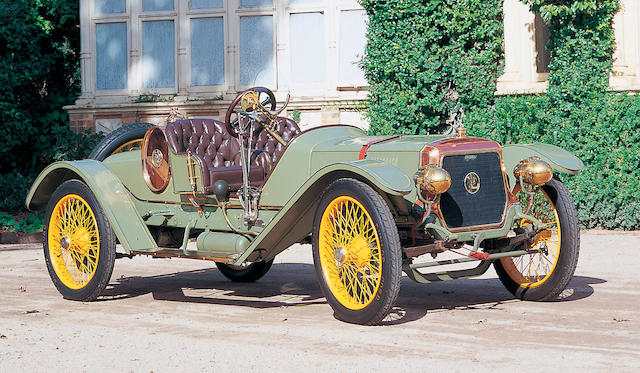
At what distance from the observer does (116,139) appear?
29.1ft

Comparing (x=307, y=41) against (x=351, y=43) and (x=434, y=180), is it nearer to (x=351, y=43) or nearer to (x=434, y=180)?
(x=351, y=43)

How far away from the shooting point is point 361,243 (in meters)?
6.38

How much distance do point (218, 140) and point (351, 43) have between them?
734 centimetres

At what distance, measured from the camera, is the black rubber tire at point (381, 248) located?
609cm

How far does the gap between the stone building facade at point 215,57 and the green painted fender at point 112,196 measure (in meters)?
7.14

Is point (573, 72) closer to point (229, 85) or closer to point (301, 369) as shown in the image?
point (229, 85)

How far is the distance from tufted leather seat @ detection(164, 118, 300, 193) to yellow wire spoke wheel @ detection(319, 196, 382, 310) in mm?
1285

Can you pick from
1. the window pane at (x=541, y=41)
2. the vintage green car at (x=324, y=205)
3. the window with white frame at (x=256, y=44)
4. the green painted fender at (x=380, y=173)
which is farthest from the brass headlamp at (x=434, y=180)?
the window with white frame at (x=256, y=44)

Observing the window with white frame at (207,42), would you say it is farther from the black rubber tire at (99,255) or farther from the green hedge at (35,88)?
the black rubber tire at (99,255)

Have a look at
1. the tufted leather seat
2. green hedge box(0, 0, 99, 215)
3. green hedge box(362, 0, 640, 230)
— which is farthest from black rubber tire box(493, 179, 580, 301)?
green hedge box(0, 0, 99, 215)

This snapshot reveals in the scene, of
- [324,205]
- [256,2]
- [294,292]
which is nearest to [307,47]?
[256,2]

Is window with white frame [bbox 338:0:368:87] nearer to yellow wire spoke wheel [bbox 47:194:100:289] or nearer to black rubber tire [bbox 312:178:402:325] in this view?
yellow wire spoke wheel [bbox 47:194:100:289]

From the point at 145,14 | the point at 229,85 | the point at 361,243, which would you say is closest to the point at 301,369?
the point at 361,243

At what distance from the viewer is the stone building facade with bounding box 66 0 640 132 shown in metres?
15.4
